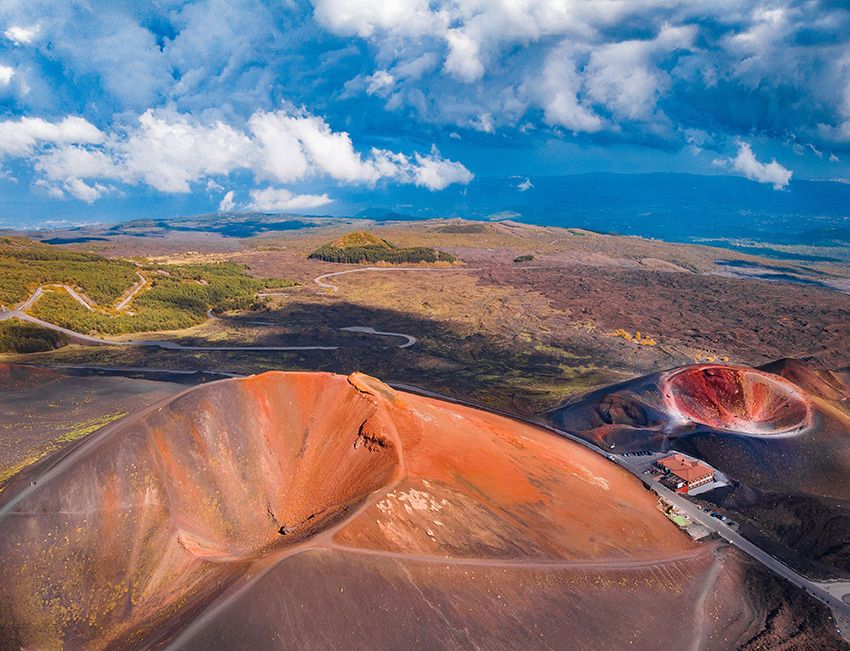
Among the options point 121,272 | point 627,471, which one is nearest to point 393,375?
point 627,471

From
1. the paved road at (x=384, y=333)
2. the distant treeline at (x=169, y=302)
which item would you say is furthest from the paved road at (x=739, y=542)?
the distant treeline at (x=169, y=302)

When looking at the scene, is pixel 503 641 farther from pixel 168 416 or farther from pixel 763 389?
pixel 763 389

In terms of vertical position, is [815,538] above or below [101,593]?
below

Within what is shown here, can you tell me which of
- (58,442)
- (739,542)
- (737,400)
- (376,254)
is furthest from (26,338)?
(376,254)

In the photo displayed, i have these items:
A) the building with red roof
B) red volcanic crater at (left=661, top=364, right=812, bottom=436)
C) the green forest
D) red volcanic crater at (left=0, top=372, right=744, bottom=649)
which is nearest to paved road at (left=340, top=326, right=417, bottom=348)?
the green forest

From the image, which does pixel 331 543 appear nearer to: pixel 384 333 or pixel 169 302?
pixel 384 333

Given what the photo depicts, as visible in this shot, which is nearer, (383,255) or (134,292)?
(134,292)

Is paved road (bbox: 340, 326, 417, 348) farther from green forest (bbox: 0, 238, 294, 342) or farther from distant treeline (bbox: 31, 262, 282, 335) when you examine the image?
green forest (bbox: 0, 238, 294, 342)
